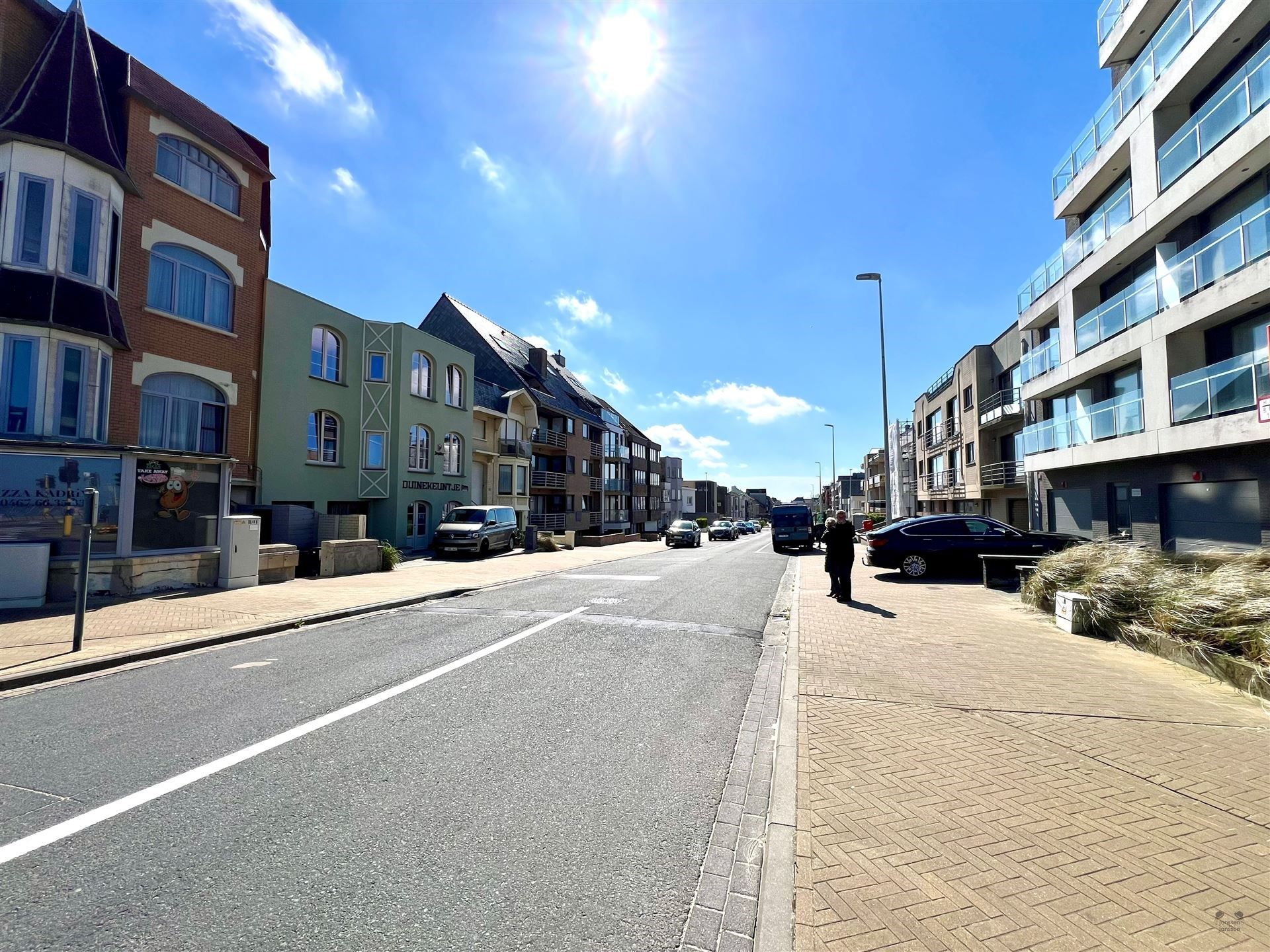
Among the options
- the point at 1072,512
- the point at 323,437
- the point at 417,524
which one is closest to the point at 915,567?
the point at 1072,512

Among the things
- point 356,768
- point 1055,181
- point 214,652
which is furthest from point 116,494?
point 1055,181

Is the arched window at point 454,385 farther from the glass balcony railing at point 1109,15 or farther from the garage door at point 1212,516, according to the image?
the glass balcony railing at point 1109,15

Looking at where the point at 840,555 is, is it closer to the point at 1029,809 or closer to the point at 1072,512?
the point at 1029,809

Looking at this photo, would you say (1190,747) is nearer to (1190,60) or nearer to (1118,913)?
(1118,913)

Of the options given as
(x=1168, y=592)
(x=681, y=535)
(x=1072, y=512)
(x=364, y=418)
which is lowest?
(x=681, y=535)

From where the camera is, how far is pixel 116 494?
11000mm

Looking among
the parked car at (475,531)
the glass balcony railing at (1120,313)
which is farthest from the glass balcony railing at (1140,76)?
the parked car at (475,531)

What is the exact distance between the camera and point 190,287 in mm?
15719

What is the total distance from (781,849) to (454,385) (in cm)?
2687

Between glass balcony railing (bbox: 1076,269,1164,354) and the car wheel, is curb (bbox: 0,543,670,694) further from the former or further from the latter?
glass balcony railing (bbox: 1076,269,1164,354)

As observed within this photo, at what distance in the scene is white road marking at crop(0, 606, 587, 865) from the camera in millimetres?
3092

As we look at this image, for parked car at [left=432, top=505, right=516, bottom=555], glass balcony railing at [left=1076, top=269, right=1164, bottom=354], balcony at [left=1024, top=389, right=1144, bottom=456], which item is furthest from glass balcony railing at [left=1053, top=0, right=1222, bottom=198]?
parked car at [left=432, top=505, right=516, bottom=555]

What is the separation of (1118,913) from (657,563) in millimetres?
19364

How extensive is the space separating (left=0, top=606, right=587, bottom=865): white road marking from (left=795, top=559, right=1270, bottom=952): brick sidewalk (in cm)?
374
